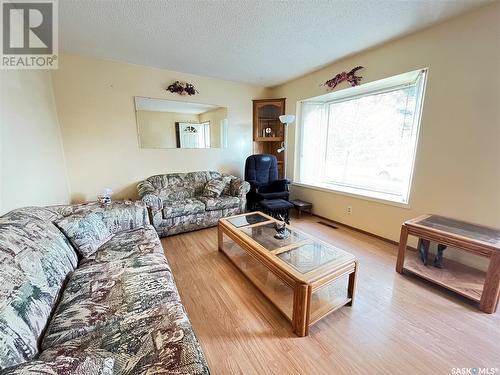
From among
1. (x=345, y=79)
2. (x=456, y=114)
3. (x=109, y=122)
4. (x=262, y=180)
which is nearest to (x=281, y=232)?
(x=262, y=180)

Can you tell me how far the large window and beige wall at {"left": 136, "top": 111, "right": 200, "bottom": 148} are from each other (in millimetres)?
2255

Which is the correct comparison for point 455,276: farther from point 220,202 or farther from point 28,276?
point 28,276

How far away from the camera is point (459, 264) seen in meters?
2.06

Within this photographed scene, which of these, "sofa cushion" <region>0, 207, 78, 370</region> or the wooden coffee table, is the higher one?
"sofa cushion" <region>0, 207, 78, 370</region>

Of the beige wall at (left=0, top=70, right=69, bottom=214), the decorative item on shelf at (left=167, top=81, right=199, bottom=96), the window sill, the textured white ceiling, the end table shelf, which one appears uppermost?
the textured white ceiling

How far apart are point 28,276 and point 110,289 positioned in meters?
0.37

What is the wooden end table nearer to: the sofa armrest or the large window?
the large window

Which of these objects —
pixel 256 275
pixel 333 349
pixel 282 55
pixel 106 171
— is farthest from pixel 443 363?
pixel 106 171

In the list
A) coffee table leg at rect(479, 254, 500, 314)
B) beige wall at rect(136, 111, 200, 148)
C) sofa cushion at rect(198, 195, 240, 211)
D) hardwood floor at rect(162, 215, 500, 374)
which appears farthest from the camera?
beige wall at rect(136, 111, 200, 148)

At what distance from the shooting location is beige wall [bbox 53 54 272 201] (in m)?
2.78

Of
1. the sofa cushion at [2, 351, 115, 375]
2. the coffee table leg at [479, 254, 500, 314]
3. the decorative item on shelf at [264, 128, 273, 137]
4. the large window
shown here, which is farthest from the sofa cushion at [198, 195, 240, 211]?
the coffee table leg at [479, 254, 500, 314]

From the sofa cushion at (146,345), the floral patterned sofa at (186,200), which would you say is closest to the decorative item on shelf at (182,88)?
the floral patterned sofa at (186,200)

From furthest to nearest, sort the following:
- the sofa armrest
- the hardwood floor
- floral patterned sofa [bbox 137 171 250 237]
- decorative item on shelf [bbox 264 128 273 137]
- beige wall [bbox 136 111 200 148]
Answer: decorative item on shelf [bbox 264 128 273 137]
the sofa armrest
beige wall [bbox 136 111 200 148]
floral patterned sofa [bbox 137 171 250 237]
the hardwood floor

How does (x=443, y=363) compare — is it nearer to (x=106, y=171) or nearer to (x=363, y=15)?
(x=363, y=15)
